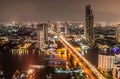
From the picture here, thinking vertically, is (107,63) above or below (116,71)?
above

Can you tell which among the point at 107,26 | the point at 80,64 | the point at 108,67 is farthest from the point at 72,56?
the point at 107,26

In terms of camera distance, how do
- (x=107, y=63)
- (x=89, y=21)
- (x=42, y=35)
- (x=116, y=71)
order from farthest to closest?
(x=89, y=21) < (x=42, y=35) < (x=107, y=63) < (x=116, y=71)

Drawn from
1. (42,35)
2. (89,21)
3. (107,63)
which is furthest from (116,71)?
(89,21)

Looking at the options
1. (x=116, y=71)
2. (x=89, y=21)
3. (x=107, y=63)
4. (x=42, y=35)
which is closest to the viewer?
(x=116, y=71)

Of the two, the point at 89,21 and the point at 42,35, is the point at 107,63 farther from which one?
the point at 89,21

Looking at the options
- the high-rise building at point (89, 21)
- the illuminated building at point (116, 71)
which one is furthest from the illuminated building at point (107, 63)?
the high-rise building at point (89, 21)

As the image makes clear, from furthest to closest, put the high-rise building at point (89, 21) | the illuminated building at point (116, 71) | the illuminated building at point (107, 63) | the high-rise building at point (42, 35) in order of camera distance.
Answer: the high-rise building at point (89, 21) → the high-rise building at point (42, 35) → the illuminated building at point (107, 63) → the illuminated building at point (116, 71)

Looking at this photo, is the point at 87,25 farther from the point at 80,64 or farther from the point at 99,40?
the point at 80,64

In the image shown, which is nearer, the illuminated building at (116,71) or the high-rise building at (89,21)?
the illuminated building at (116,71)

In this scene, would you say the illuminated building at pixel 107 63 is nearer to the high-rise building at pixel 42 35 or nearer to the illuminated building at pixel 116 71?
the illuminated building at pixel 116 71

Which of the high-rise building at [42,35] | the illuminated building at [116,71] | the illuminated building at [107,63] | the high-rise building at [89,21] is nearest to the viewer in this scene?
the illuminated building at [116,71]

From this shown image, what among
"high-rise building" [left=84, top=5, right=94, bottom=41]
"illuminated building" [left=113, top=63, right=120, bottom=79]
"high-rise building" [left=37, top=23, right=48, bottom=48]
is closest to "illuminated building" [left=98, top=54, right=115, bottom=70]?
"illuminated building" [left=113, top=63, right=120, bottom=79]
